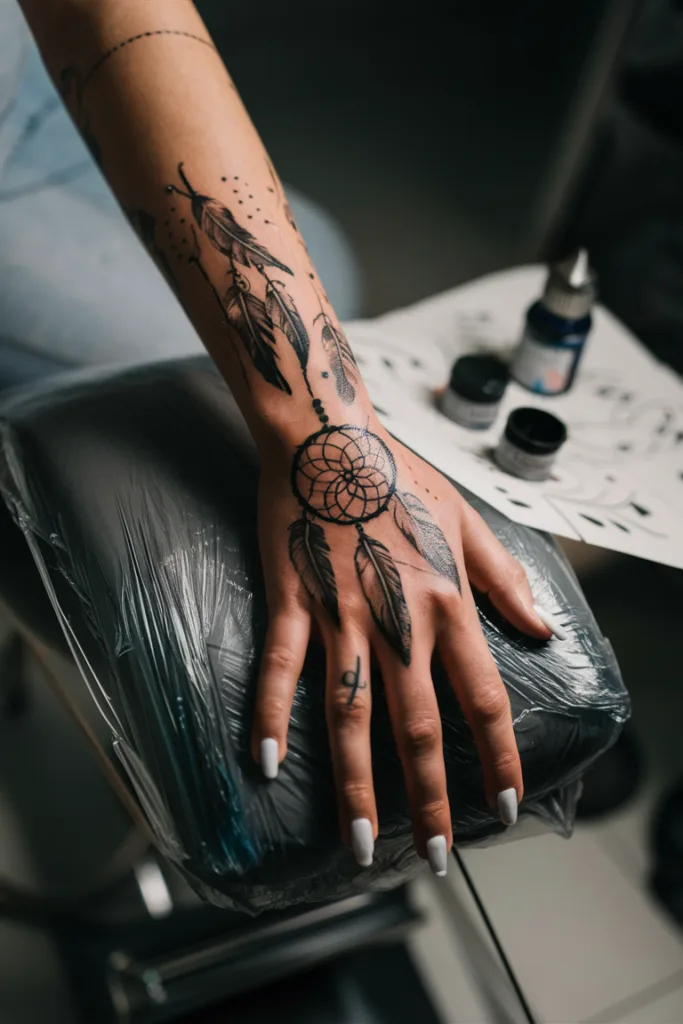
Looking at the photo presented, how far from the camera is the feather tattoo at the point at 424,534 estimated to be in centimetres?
56

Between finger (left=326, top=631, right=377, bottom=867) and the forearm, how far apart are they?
7.4 inches

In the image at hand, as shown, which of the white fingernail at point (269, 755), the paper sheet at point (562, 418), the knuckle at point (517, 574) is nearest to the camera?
the white fingernail at point (269, 755)

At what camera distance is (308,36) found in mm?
1761

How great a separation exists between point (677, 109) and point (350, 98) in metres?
0.86

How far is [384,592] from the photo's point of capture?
1.77ft

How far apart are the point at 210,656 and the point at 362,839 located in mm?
151

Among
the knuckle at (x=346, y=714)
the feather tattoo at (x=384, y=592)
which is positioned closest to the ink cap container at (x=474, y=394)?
the feather tattoo at (x=384, y=592)

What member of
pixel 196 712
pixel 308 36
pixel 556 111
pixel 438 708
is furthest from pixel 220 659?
pixel 556 111

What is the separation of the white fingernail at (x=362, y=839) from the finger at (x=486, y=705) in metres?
0.09

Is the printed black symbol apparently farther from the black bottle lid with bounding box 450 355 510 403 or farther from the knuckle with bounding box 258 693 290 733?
the knuckle with bounding box 258 693 290 733

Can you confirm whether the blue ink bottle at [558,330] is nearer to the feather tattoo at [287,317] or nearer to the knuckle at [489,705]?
the feather tattoo at [287,317]

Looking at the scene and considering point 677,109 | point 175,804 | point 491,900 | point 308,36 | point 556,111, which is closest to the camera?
point 175,804

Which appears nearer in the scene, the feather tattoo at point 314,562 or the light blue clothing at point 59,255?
the feather tattoo at point 314,562

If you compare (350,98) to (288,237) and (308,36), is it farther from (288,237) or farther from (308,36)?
(288,237)
